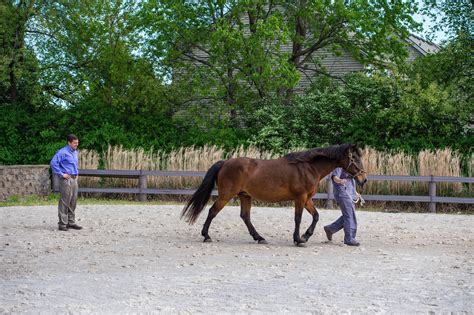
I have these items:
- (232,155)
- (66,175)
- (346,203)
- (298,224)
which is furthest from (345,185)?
(232,155)

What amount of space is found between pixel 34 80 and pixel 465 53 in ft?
49.5

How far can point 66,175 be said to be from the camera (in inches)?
499

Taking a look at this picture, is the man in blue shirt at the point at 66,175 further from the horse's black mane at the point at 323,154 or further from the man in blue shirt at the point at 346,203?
the man in blue shirt at the point at 346,203

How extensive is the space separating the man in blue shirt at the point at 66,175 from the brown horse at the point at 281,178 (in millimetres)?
2662

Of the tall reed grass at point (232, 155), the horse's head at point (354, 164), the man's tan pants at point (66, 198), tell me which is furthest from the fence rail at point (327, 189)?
the horse's head at point (354, 164)

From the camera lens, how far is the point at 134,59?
982 inches

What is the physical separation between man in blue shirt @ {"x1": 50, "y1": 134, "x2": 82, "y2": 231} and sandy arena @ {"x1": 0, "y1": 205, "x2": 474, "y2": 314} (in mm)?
369

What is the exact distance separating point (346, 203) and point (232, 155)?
385 inches

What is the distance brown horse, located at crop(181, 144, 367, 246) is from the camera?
443 inches

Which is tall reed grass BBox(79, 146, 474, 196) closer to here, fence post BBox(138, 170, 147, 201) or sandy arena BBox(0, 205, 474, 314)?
fence post BBox(138, 170, 147, 201)

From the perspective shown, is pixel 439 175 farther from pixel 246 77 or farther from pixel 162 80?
pixel 162 80

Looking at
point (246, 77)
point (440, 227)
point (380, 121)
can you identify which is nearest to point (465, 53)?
point (380, 121)

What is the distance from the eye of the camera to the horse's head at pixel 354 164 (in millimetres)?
11047

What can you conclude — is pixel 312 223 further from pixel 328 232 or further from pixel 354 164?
pixel 354 164
